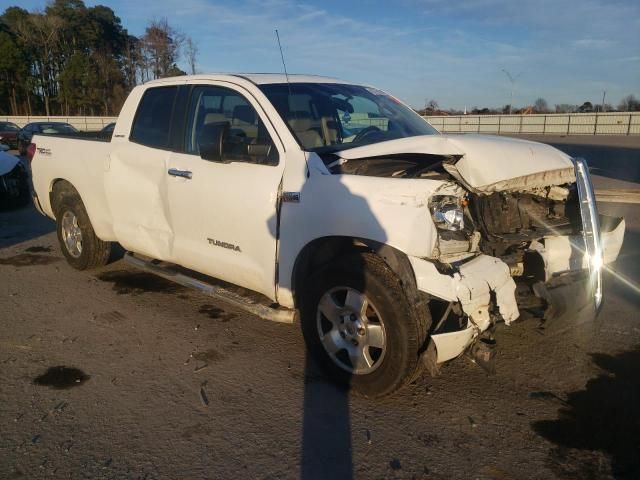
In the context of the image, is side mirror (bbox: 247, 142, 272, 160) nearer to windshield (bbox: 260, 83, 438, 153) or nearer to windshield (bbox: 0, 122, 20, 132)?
windshield (bbox: 260, 83, 438, 153)

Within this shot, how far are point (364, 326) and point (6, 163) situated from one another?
9.78 metres

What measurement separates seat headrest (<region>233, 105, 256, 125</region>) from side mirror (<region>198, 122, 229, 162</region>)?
31cm

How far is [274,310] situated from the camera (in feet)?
12.4

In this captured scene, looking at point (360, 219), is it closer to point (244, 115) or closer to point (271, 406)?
point (271, 406)

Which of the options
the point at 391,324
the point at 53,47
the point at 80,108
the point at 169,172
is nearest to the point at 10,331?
the point at 169,172

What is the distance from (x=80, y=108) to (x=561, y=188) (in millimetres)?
61694

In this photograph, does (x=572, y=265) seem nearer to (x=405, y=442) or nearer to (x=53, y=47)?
(x=405, y=442)

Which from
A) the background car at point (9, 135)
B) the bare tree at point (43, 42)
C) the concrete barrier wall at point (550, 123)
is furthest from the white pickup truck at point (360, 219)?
the bare tree at point (43, 42)

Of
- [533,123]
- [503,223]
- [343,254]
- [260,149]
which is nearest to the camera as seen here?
[343,254]

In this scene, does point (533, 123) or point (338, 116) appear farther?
point (533, 123)

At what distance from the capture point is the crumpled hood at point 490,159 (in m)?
3.32

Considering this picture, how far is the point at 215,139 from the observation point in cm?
381

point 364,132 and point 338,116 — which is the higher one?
point 338,116

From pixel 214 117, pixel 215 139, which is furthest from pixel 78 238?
pixel 215 139
